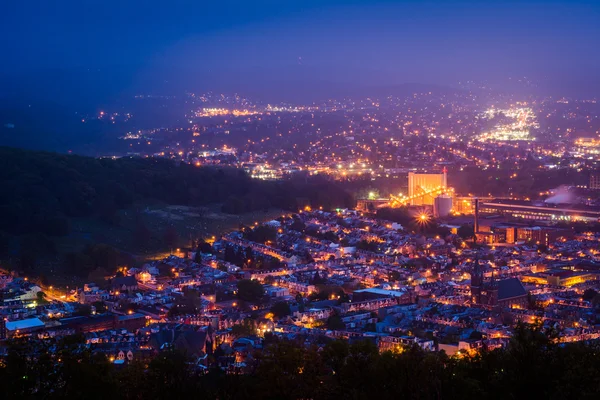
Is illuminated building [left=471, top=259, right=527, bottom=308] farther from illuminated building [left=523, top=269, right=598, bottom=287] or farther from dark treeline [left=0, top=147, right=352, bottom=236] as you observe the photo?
dark treeline [left=0, top=147, right=352, bottom=236]

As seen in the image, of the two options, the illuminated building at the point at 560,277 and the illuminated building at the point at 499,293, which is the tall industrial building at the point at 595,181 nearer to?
the illuminated building at the point at 560,277

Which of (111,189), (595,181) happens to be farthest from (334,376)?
(595,181)

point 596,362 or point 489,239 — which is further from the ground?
point 596,362

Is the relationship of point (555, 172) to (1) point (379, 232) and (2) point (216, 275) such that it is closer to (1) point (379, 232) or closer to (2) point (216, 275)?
(1) point (379, 232)

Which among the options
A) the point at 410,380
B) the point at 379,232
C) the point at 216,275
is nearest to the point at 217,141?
the point at 379,232

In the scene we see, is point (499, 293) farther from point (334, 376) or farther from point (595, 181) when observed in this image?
point (595, 181)

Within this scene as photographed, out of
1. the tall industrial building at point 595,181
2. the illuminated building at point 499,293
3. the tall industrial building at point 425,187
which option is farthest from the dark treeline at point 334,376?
the tall industrial building at point 595,181

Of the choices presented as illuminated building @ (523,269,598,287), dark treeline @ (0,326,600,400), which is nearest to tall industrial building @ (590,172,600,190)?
illuminated building @ (523,269,598,287)
